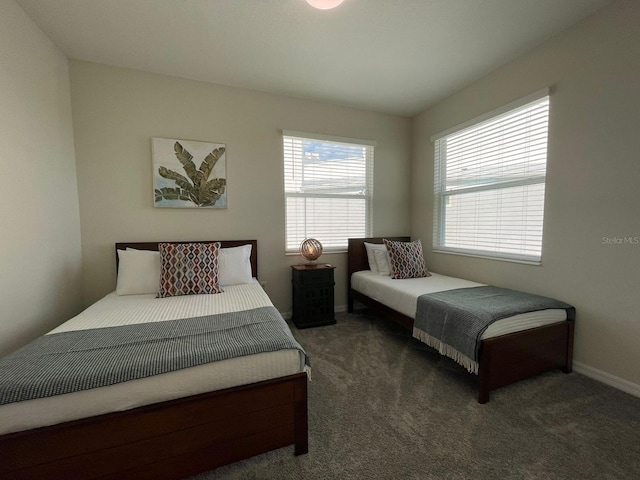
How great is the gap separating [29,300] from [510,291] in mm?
3770

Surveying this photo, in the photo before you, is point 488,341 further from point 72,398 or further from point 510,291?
point 72,398

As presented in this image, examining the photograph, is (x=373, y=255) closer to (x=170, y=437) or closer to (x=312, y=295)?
(x=312, y=295)

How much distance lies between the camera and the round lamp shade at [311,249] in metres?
3.12

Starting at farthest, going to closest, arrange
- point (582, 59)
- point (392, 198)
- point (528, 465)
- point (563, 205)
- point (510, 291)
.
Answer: point (392, 198) < point (510, 291) < point (563, 205) < point (582, 59) < point (528, 465)

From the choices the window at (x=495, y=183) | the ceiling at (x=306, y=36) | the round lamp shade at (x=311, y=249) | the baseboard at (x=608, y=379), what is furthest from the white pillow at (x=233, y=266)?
the baseboard at (x=608, y=379)

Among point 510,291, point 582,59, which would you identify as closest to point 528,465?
point 510,291

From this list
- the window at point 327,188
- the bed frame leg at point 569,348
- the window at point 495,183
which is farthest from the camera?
the window at point 327,188

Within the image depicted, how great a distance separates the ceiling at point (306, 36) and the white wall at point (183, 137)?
0.66 feet

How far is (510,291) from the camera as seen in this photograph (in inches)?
94.0

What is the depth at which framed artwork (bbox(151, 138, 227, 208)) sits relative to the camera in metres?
2.68

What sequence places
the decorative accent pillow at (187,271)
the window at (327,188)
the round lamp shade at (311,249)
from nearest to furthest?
the decorative accent pillow at (187,271) → the round lamp shade at (311,249) → the window at (327,188)

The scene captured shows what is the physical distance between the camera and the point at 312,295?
3.02 metres

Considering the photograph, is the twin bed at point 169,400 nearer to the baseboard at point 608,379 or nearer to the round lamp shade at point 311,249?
the baseboard at point 608,379

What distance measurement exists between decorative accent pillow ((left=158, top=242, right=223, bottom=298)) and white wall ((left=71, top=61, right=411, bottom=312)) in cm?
54
